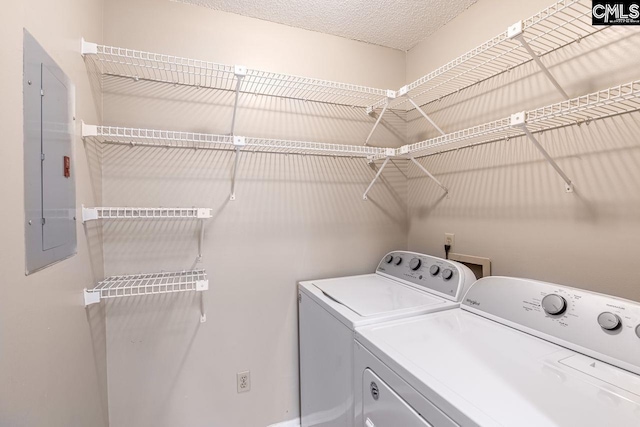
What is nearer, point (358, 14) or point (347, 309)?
point (347, 309)

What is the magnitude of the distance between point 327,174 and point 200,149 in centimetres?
78

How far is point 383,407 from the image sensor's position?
948 mm

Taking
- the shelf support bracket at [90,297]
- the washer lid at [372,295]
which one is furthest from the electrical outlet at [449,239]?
the shelf support bracket at [90,297]

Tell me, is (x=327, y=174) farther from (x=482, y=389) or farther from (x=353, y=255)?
(x=482, y=389)

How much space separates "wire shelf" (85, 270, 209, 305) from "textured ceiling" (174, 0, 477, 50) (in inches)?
58.5

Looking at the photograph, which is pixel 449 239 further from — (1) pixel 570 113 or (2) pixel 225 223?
(2) pixel 225 223

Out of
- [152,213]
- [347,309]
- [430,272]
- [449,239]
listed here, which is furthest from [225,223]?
[449,239]

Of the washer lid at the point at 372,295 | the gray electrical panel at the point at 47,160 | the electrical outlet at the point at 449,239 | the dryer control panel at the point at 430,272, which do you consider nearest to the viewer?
the gray electrical panel at the point at 47,160

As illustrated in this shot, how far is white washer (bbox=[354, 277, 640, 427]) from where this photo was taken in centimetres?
69

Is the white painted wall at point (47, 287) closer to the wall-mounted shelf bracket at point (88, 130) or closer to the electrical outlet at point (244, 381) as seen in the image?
the wall-mounted shelf bracket at point (88, 130)

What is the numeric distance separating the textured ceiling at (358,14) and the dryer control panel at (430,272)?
1.43 meters

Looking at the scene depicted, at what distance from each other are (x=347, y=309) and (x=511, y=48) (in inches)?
57.0

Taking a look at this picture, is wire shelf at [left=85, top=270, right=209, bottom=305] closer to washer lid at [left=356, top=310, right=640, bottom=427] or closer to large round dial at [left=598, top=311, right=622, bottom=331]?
washer lid at [left=356, top=310, right=640, bottom=427]

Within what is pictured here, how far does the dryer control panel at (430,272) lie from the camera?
143 centimetres
